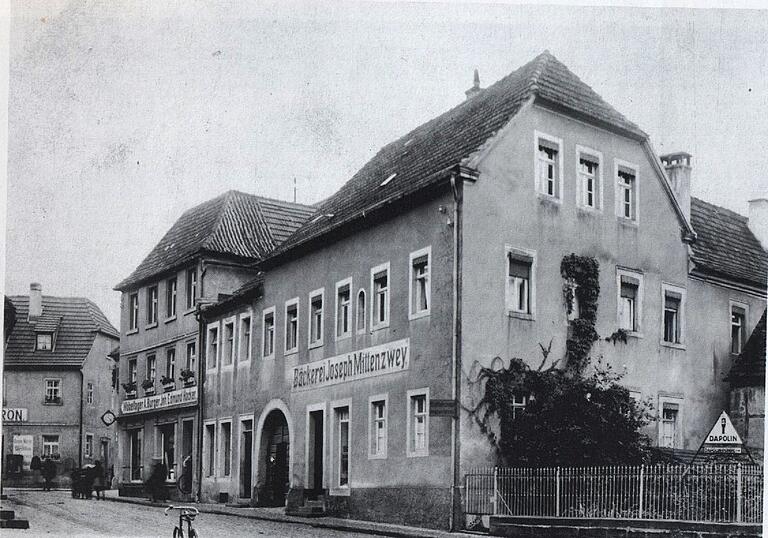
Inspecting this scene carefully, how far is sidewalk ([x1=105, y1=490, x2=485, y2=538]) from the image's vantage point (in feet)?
73.5

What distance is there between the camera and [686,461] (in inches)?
1038

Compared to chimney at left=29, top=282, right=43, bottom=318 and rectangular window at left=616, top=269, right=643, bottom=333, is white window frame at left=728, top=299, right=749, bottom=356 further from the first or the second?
chimney at left=29, top=282, right=43, bottom=318

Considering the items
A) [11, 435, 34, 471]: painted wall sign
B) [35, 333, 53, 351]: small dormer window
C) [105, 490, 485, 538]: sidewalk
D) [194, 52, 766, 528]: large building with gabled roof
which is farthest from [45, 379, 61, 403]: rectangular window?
[194, 52, 766, 528]: large building with gabled roof

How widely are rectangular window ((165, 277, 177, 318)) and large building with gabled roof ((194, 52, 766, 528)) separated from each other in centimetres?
810

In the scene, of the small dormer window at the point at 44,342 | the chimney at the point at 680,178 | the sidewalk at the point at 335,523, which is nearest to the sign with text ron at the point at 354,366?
the sidewalk at the point at 335,523

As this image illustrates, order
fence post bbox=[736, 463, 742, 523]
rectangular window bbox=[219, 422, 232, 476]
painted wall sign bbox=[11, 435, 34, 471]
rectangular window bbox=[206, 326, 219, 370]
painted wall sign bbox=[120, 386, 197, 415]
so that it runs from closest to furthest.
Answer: fence post bbox=[736, 463, 742, 523]
painted wall sign bbox=[11, 435, 34, 471]
rectangular window bbox=[219, 422, 232, 476]
rectangular window bbox=[206, 326, 219, 370]
painted wall sign bbox=[120, 386, 197, 415]

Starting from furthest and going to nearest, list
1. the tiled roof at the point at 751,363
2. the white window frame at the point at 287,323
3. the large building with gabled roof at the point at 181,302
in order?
the large building with gabled roof at the point at 181,302
the white window frame at the point at 287,323
the tiled roof at the point at 751,363

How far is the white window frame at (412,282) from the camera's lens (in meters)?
25.1

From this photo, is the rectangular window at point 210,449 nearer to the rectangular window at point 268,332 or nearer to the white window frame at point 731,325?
the rectangular window at point 268,332

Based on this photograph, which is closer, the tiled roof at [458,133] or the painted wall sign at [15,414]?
the painted wall sign at [15,414]

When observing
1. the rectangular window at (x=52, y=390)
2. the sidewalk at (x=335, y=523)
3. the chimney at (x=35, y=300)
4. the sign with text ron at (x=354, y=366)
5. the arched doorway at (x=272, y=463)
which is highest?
the chimney at (x=35, y=300)


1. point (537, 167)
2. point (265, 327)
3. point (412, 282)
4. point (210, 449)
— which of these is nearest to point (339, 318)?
point (412, 282)

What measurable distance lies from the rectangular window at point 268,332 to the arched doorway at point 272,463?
169cm

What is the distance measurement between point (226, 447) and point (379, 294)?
9.88 meters
